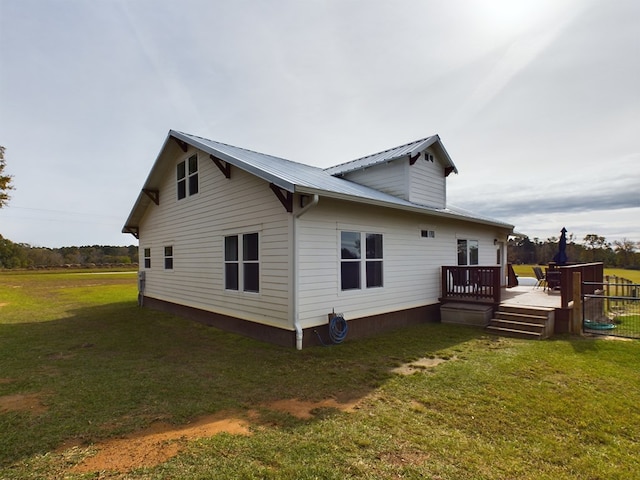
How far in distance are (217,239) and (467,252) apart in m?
8.34

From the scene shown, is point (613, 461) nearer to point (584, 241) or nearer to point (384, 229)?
point (384, 229)

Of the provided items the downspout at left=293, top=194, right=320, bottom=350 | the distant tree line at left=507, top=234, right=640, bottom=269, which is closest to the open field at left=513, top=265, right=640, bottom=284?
the distant tree line at left=507, top=234, right=640, bottom=269

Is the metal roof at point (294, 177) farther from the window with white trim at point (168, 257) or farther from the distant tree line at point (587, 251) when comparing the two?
the distant tree line at point (587, 251)

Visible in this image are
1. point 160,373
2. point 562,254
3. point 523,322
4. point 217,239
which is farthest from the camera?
point 562,254

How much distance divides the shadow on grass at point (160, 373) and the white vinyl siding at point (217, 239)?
84 cm

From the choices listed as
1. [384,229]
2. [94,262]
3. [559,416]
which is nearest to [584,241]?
[384,229]

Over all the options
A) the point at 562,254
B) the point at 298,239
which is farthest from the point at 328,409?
the point at 562,254

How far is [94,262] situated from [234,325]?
64.0 metres

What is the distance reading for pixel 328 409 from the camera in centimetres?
393

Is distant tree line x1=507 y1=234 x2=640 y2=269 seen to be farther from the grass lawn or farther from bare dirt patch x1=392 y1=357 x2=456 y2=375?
the grass lawn

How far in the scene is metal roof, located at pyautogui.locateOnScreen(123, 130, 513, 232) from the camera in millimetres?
6344

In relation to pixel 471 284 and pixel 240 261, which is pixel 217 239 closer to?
pixel 240 261

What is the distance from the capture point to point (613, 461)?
283 centimetres

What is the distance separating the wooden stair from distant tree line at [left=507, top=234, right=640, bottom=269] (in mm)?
31189
